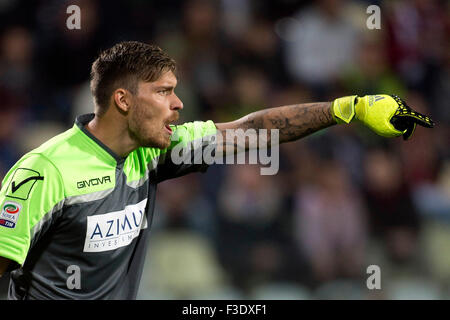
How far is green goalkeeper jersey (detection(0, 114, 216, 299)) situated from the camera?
10.1 ft

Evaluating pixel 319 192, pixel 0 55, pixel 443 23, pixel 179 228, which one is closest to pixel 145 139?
pixel 179 228

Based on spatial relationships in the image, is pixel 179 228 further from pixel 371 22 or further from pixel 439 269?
pixel 371 22

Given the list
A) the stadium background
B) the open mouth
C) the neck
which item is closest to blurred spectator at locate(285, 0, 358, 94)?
the stadium background

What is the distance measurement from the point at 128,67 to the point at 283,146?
11.8 feet

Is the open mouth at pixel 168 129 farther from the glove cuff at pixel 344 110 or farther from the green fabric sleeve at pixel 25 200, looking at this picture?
the glove cuff at pixel 344 110

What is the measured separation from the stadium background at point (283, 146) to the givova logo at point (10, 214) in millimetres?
3208

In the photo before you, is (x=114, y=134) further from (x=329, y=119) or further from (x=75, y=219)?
(x=329, y=119)

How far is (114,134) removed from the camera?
3.47 metres

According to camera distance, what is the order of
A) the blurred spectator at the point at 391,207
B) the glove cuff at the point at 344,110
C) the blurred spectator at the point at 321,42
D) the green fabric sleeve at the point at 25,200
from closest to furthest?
the green fabric sleeve at the point at 25,200 → the glove cuff at the point at 344,110 → the blurred spectator at the point at 391,207 → the blurred spectator at the point at 321,42

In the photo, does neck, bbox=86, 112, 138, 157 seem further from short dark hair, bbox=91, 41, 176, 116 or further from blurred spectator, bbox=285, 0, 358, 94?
blurred spectator, bbox=285, 0, 358, 94

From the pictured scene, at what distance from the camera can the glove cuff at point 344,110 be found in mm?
3541

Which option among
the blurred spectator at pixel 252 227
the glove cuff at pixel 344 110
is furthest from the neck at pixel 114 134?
the blurred spectator at pixel 252 227

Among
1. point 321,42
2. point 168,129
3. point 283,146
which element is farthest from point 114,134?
point 321,42
